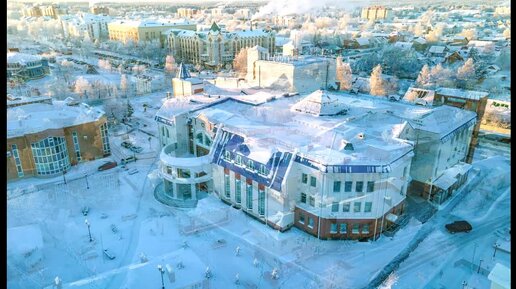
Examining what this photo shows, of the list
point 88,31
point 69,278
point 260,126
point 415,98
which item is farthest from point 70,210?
point 415,98

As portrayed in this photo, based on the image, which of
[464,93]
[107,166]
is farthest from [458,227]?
[107,166]

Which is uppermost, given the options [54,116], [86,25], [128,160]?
[86,25]

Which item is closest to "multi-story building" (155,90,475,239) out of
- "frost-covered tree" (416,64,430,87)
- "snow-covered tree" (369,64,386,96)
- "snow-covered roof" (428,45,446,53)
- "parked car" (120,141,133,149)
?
"parked car" (120,141,133,149)

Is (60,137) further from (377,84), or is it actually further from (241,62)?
(377,84)

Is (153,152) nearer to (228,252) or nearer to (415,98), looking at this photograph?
(228,252)

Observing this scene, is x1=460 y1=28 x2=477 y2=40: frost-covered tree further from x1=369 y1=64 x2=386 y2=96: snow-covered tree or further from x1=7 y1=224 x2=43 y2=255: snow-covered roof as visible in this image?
x1=7 y1=224 x2=43 y2=255: snow-covered roof

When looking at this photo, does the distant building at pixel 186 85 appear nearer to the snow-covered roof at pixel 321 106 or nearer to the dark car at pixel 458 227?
the snow-covered roof at pixel 321 106
